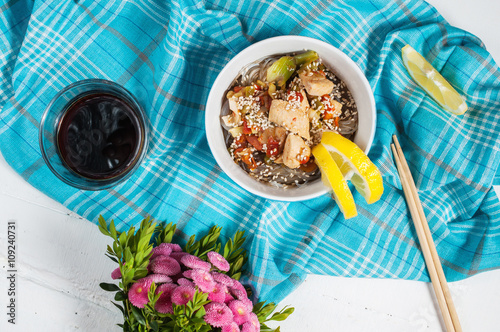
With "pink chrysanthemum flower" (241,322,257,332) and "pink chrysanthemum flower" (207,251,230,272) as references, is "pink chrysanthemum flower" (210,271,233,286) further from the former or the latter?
"pink chrysanthemum flower" (241,322,257,332)

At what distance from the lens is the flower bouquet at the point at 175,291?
1.43 meters

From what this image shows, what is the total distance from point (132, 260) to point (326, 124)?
891mm

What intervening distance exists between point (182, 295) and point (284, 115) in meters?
0.74

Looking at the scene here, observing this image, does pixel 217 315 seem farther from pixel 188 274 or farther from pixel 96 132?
pixel 96 132

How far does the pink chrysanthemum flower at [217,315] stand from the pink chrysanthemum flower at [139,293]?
0.22 metres

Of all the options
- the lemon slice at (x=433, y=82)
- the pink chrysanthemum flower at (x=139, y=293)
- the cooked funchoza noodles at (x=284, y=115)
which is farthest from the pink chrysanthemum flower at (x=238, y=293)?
the lemon slice at (x=433, y=82)

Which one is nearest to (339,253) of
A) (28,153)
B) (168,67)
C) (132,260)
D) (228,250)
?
(228,250)

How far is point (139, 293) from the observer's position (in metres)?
1.46

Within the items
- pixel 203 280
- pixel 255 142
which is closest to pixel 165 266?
pixel 203 280

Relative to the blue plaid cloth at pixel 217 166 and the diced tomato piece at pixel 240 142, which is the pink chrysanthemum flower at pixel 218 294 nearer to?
the blue plaid cloth at pixel 217 166

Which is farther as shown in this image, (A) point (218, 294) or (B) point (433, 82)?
(B) point (433, 82)

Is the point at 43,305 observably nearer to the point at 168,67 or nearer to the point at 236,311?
the point at 236,311

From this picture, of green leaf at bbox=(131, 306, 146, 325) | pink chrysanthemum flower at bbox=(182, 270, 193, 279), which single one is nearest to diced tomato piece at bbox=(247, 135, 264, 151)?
pink chrysanthemum flower at bbox=(182, 270, 193, 279)

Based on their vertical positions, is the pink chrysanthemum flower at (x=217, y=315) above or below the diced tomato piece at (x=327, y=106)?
below
